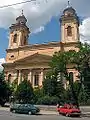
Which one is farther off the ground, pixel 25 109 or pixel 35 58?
pixel 35 58

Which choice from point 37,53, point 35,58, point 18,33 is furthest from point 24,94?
point 18,33

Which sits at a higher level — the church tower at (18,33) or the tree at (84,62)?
the church tower at (18,33)

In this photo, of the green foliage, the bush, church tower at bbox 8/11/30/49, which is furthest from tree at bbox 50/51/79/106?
church tower at bbox 8/11/30/49

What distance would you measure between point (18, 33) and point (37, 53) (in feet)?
37.1

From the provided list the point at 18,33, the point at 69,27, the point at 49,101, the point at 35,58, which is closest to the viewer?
the point at 49,101

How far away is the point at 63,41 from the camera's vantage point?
66312mm

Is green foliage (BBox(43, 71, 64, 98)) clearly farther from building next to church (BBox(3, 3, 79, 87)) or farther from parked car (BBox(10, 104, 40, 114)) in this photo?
parked car (BBox(10, 104, 40, 114))

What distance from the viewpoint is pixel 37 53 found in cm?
6500

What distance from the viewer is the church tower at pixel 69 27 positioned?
66.2 m

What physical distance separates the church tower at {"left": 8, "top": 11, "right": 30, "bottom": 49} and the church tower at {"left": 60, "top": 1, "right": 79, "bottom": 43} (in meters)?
12.0

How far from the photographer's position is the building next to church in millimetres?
64625

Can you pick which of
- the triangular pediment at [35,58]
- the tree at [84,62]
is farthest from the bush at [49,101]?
the triangular pediment at [35,58]

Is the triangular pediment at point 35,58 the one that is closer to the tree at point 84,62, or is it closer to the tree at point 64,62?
the tree at point 64,62

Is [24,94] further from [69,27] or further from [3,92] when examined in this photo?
[69,27]
